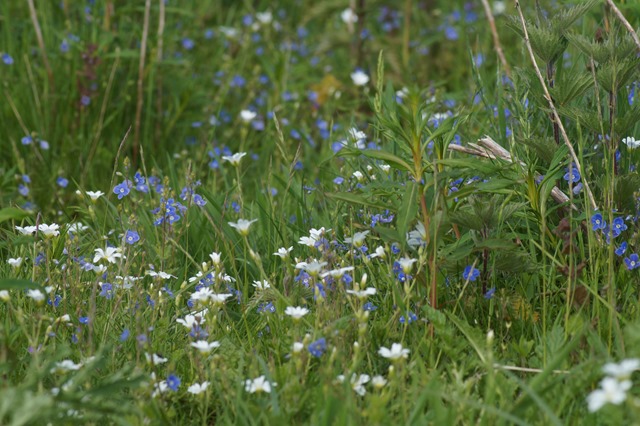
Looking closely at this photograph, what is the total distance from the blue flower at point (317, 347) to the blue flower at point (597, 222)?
969 mm

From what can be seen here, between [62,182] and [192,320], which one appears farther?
[62,182]

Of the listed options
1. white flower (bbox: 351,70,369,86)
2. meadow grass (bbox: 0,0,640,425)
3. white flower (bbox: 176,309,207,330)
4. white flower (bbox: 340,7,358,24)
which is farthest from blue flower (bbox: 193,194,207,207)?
white flower (bbox: 340,7,358,24)

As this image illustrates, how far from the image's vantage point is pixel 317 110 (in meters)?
5.03

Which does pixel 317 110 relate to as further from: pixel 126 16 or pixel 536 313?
pixel 536 313

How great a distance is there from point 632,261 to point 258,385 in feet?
3.91

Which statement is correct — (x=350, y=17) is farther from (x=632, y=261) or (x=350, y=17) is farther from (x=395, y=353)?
(x=395, y=353)

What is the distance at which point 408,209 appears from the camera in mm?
2398

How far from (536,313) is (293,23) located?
429 centimetres

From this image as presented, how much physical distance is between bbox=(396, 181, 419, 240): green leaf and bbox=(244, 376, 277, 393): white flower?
→ 21.1 inches

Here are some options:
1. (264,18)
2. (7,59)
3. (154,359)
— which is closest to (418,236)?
(154,359)

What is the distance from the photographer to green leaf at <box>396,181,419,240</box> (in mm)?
2377

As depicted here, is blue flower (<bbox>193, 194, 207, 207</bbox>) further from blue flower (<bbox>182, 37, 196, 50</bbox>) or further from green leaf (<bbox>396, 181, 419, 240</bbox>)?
blue flower (<bbox>182, 37, 196, 50</bbox>)

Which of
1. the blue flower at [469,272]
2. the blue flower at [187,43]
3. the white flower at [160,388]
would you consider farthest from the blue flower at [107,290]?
the blue flower at [187,43]

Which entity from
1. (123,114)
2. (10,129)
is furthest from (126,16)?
(10,129)
